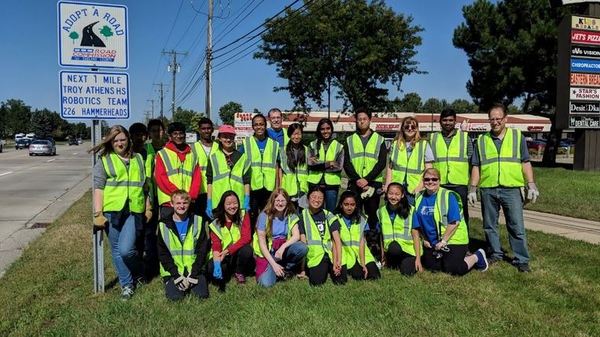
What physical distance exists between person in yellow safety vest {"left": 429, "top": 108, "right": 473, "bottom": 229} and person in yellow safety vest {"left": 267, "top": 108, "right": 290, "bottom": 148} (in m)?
1.87

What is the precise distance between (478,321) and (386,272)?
158 cm

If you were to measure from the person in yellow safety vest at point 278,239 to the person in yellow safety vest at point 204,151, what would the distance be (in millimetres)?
762

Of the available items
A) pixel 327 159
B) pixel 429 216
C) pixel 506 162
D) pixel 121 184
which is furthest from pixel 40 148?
pixel 506 162

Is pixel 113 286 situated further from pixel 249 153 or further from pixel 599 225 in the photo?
pixel 599 225

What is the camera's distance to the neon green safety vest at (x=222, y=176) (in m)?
5.89

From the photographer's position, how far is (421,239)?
19.9 ft

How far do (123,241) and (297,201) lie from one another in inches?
87.2

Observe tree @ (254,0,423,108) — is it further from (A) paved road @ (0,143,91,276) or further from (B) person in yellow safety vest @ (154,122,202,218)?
(B) person in yellow safety vest @ (154,122,202,218)

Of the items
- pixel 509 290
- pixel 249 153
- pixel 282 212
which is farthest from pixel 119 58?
pixel 509 290

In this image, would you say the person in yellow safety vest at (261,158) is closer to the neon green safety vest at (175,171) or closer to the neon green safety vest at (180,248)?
the neon green safety vest at (175,171)

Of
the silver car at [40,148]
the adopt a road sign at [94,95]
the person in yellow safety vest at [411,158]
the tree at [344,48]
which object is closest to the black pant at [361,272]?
the person in yellow safety vest at [411,158]

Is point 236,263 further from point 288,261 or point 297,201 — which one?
point 297,201

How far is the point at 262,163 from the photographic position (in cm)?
625

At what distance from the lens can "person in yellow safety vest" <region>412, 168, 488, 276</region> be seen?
5902mm
